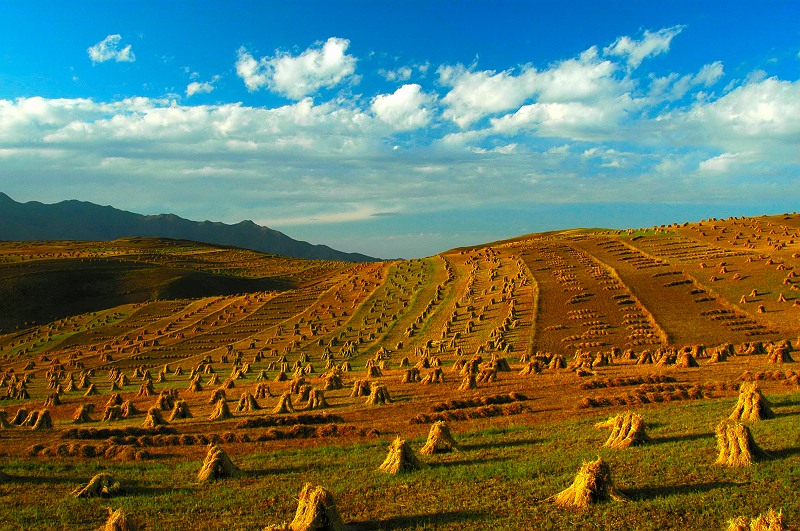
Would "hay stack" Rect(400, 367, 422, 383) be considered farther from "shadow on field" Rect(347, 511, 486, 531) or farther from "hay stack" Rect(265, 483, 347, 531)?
"hay stack" Rect(265, 483, 347, 531)

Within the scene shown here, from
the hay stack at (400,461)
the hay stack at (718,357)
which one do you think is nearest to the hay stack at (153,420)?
the hay stack at (400,461)

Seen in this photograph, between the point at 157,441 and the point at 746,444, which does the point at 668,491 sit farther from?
the point at 157,441

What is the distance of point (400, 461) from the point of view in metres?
18.1

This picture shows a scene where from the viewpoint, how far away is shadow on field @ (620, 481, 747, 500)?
14.6 m

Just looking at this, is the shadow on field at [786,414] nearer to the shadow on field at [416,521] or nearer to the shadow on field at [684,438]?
the shadow on field at [684,438]

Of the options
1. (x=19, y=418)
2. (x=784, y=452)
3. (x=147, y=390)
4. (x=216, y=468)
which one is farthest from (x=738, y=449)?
(x=147, y=390)

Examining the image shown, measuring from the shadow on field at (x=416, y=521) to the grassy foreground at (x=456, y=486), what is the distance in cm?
3

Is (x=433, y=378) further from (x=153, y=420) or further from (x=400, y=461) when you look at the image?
(x=400, y=461)

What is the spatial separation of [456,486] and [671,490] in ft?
18.0

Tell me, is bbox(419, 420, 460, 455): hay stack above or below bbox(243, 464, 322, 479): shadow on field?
above

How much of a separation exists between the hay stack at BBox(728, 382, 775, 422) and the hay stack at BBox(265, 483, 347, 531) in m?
17.2

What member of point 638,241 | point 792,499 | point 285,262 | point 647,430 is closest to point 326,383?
point 647,430

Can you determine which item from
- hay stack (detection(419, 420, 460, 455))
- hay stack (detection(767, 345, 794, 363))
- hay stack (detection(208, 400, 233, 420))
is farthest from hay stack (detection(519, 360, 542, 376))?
hay stack (detection(419, 420, 460, 455))

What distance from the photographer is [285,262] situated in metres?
176
